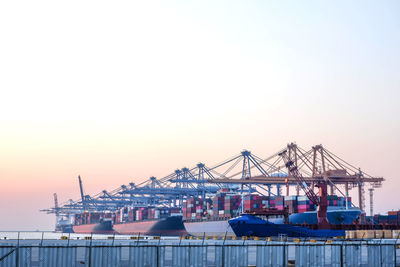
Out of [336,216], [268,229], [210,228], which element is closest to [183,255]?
[268,229]

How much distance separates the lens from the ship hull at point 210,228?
463 feet

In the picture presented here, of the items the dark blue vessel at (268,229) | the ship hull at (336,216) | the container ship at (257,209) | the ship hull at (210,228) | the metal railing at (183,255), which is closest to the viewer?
the metal railing at (183,255)

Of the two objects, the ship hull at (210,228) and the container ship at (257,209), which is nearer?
the container ship at (257,209)

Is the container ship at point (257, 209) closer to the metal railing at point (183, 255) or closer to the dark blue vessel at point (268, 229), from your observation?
the dark blue vessel at point (268, 229)

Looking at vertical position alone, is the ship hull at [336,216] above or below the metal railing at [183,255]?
below

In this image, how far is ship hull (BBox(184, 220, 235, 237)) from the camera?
463 ft

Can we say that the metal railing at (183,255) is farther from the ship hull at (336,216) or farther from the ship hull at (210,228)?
the ship hull at (210,228)

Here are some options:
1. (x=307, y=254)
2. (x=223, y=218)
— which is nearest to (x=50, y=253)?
(x=307, y=254)

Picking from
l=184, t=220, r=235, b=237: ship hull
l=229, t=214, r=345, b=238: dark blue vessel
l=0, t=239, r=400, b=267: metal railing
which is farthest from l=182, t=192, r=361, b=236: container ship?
l=0, t=239, r=400, b=267: metal railing

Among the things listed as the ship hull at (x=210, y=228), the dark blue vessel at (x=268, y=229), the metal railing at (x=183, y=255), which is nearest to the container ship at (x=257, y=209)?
the ship hull at (x=210, y=228)

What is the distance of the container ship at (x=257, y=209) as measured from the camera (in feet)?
422

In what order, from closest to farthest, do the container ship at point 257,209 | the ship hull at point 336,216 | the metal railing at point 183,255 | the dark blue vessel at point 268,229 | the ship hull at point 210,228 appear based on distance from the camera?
the metal railing at point 183,255 < the dark blue vessel at point 268,229 < the ship hull at point 336,216 < the container ship at point 257,209 < the ship hull at point 210,228

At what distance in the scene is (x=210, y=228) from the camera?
154 m

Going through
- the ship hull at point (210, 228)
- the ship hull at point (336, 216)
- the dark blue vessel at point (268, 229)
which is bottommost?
the ship hull at point (210, 228)
